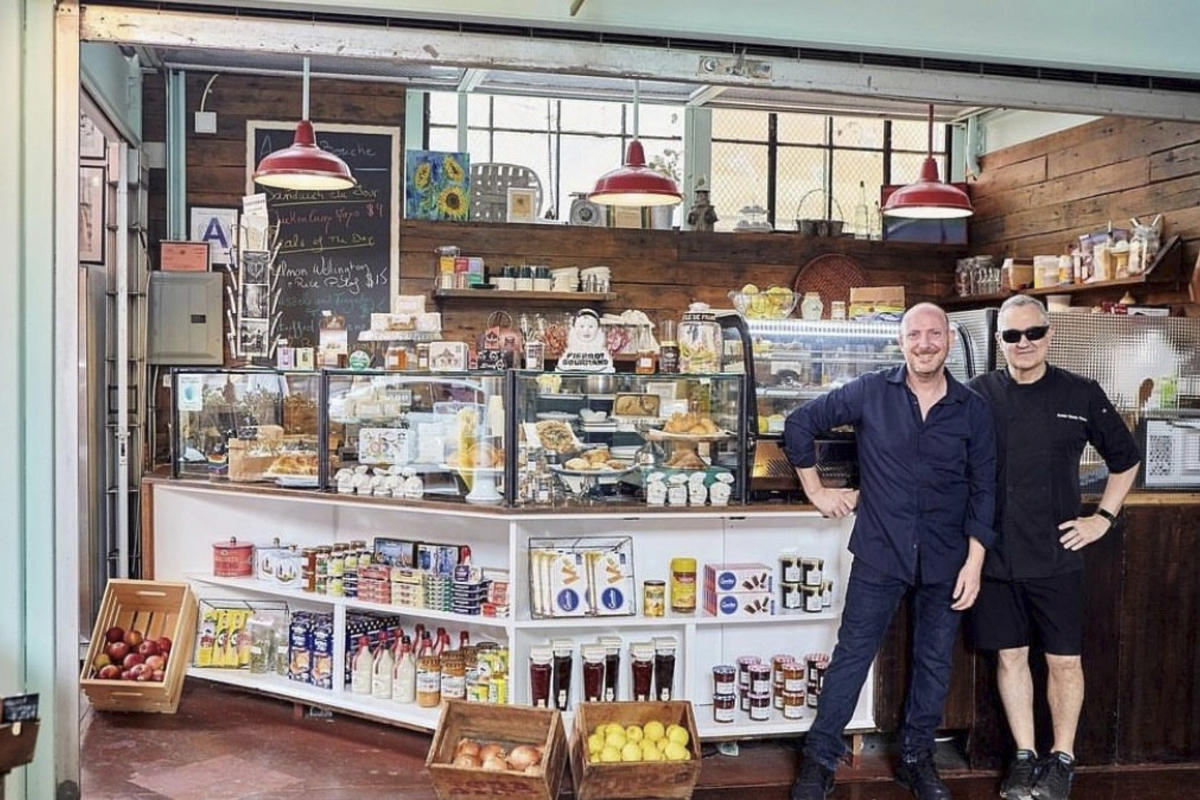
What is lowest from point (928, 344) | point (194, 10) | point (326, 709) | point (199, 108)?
point (326, 709)

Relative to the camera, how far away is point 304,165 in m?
4.90

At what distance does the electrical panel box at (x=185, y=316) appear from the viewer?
6672 mm

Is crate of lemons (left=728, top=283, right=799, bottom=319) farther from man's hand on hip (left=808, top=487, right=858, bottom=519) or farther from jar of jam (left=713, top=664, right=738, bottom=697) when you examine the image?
Answer: jar of jam (left=713, top=664, right=738, bottom=697)

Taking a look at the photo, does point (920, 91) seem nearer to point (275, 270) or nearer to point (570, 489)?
point (570, 489)

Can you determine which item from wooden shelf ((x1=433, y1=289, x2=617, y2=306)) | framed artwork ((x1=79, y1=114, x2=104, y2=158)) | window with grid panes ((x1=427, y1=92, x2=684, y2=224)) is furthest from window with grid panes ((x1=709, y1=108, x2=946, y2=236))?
framed artwork ((x1=79, y1=114, x2=104, y2=158))

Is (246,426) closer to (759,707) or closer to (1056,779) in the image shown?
(759,707)

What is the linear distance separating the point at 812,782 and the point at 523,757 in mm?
1023

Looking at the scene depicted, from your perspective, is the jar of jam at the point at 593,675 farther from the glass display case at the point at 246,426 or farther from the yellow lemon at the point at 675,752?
the glass display case at the point at 246,426

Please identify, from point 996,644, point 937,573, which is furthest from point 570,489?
point 996,644

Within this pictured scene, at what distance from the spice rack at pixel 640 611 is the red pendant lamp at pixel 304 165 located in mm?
1417

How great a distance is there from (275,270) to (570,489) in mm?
3548

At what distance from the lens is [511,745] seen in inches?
154

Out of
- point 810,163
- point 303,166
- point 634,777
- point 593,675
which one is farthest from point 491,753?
point 810,163

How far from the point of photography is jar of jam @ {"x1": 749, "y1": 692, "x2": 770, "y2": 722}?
430 centimetres
